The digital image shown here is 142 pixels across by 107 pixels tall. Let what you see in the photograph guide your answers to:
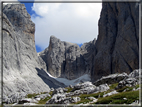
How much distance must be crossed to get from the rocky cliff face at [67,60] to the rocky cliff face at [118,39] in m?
33.7

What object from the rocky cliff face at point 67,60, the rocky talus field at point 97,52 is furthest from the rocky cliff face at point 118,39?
the rocky cliff face at point 67,60

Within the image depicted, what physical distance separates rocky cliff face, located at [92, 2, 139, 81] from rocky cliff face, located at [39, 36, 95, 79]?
33.7 m

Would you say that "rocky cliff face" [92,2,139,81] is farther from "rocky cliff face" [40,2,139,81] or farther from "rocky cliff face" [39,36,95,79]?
"rocky cliff face" [39,36,95,79]


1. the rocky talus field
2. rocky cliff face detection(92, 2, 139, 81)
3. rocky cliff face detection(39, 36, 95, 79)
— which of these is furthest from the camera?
rocky cliff face detection(39, 36, 95, 79)

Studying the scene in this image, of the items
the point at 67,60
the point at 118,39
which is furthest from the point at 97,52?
the point at 67,60

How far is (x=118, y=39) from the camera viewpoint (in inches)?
2454

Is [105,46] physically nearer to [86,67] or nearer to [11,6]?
[86,67]

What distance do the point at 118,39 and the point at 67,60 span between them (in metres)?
53.6

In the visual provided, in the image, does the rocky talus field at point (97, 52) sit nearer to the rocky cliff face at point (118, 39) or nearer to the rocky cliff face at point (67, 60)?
the rocky cliff face at point (118, 39)

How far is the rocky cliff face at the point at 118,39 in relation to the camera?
56.1 m

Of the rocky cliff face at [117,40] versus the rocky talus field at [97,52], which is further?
the rocky cliff face at [117,40]

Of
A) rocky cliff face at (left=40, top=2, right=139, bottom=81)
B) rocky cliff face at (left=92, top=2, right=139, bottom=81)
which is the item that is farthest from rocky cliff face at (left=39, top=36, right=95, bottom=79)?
rocky cliff face at (left=92, top=2, right=139, bottom=81)

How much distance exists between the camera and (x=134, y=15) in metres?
58.1

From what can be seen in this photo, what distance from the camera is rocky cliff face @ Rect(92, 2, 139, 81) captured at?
56.1 m
